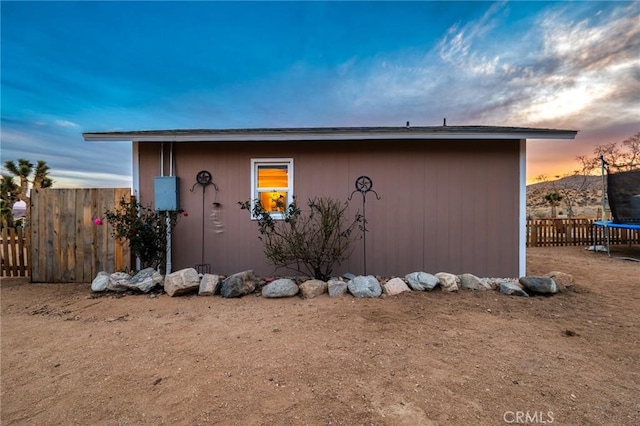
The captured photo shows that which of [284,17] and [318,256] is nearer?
[318,256]

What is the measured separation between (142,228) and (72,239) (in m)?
1.48

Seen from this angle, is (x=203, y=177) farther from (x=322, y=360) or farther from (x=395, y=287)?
(x=322, y=360)

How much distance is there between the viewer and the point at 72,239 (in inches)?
192

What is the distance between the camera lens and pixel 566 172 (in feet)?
52.7

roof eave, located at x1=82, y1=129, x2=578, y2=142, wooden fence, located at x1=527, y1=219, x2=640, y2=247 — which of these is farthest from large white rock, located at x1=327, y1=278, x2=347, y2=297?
wooden fence, located at x1=527, y1=219, x2=640, y2=247

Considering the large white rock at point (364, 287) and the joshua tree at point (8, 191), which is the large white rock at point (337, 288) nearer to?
the large white rock at point (364, 287)

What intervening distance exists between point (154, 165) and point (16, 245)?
3.01 meters

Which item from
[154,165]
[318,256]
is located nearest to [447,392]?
[318,256]

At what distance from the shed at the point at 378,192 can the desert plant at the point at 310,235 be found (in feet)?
0.66

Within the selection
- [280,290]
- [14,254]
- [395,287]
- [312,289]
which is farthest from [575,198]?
[14,254]

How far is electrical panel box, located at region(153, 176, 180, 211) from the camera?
482 cm

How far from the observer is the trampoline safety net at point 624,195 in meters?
7.59

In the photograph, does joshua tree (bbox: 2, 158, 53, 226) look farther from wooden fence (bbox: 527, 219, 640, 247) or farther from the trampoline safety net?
the trampoline safety net

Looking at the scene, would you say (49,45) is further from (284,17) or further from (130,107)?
(284,17)
